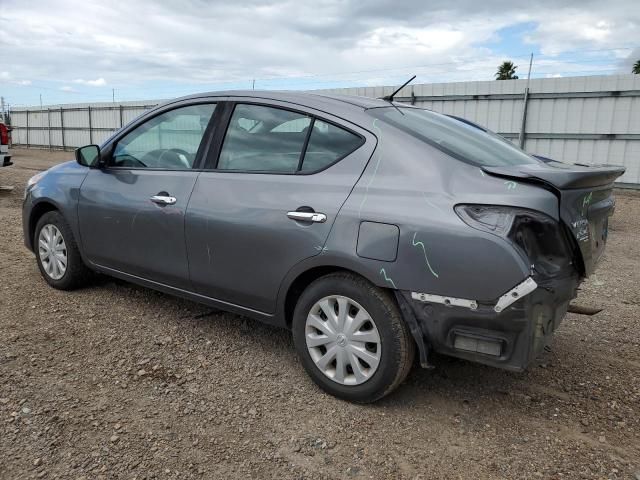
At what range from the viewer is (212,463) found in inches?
93.7

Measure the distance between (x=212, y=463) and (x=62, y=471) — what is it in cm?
63

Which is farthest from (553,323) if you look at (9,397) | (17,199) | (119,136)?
(17,199)

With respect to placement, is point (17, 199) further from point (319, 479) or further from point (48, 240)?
point (319, 479)

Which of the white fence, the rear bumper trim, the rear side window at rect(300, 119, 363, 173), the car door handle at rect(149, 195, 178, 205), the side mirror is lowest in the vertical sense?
the rear bumper trim

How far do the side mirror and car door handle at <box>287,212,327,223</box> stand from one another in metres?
1.98

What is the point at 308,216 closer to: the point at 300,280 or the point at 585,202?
the point at 300,280

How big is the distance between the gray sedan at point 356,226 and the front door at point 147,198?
0.01m

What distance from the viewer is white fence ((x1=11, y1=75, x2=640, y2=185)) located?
1238cm

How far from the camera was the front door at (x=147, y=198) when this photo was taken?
137 inches

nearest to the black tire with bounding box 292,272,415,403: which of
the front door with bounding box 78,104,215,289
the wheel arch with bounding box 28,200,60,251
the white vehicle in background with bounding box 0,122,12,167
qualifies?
the front door with bounding box 78,104,215,289

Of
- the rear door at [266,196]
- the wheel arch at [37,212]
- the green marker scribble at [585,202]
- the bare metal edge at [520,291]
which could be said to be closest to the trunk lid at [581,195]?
the green marker scribble at [585,202]

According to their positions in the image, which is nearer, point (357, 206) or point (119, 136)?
point (357, 206)

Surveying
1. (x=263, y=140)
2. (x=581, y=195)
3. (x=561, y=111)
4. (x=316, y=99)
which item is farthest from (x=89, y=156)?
(x=561, y=111)

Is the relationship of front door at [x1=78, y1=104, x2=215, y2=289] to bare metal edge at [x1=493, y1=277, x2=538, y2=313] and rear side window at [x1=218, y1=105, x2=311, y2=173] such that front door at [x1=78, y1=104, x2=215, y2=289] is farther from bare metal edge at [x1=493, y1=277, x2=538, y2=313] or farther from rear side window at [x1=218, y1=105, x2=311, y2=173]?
bare metal edge at [x1=493, y1=277, x2=538, y2=313]
